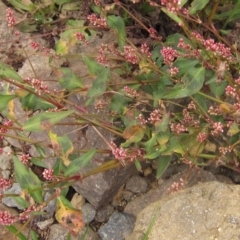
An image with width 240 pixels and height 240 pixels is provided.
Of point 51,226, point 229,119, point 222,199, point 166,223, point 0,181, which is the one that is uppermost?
point 229,119

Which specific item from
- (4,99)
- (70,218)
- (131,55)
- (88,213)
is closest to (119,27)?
(131,55)

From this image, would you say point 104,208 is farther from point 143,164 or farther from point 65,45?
point 65,45

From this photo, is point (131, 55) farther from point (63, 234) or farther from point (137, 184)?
point (63, 234)

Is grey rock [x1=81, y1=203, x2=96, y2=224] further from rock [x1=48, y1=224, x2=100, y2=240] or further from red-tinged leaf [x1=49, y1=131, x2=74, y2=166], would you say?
red-tinged leaf [x1=49, y1=131, x2=74, y2=166]

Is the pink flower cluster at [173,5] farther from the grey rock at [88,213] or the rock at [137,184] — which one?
the grey rock at [88,213]

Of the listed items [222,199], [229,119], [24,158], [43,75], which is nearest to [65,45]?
[43,75]

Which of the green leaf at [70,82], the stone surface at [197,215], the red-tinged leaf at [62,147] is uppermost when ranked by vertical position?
the green leaf at [70,82]

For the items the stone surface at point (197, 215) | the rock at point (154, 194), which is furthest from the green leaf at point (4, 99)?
the rock at point (154, 194)
